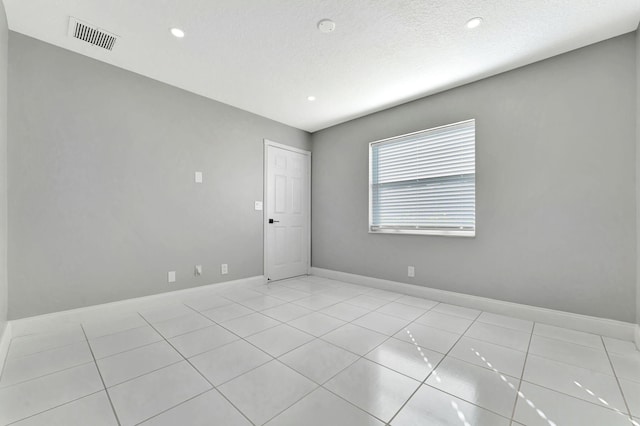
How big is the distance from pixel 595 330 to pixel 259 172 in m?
4.29

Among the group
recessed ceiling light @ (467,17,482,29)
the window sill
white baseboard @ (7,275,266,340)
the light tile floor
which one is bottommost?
the light tile floor

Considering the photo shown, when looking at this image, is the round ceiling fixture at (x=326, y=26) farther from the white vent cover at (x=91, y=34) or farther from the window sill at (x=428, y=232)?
the window sill at (x=428, y=232)

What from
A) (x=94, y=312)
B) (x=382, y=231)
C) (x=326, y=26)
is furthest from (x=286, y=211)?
(x=326, y=26)

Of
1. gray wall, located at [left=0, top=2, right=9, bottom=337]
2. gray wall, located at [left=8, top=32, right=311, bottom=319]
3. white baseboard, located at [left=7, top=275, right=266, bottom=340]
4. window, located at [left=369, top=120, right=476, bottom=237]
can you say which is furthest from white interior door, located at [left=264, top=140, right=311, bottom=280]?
gray wall, located at [left=0, top=2, right=9, bottom=337]

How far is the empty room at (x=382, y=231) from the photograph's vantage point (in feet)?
5.42

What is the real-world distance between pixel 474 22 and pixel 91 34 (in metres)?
3.35

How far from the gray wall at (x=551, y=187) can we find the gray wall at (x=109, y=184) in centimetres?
284

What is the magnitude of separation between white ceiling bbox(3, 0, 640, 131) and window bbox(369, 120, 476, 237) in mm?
675

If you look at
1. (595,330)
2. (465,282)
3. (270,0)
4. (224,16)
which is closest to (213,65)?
(224,16)

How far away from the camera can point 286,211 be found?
468cm

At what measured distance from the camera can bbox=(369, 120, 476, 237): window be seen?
10.6 ft

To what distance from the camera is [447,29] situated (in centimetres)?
229

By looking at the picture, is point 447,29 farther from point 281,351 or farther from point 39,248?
point 39,248

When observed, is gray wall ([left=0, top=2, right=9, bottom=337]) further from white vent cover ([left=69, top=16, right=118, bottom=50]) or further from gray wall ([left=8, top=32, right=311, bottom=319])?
white vent cover ([left=69, top=16, right=118, bottom=50])
